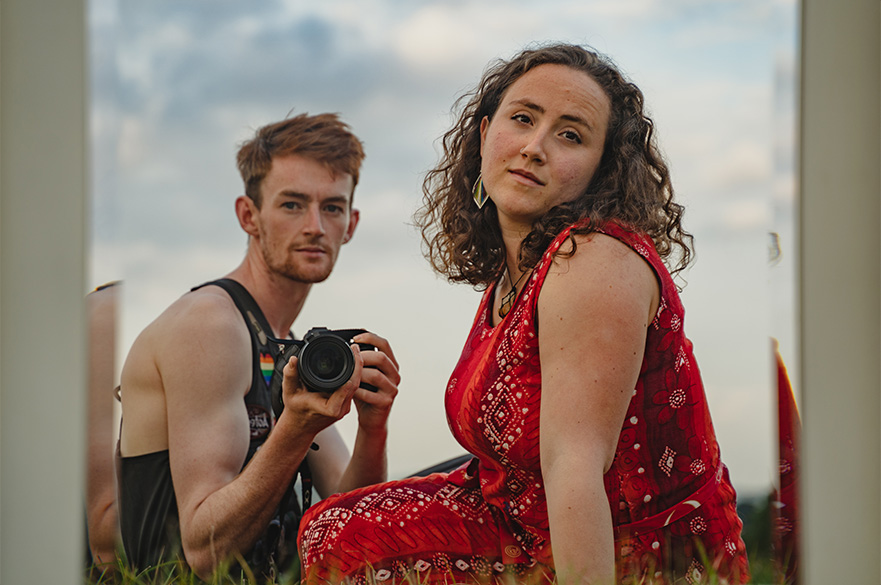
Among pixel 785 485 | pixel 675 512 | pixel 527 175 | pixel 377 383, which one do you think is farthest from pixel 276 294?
pixel 785 485

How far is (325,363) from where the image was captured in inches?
72.5

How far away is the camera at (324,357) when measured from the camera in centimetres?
183

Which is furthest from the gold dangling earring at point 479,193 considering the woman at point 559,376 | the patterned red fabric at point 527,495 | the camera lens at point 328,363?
the camera lens at point 328,363

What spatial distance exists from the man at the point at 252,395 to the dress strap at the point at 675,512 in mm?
532

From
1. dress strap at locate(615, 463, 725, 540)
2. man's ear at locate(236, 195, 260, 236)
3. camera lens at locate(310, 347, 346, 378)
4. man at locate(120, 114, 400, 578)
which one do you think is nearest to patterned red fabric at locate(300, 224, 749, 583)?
dress strap at locate(615, 463, 725, 540)

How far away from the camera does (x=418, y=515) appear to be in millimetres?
1894

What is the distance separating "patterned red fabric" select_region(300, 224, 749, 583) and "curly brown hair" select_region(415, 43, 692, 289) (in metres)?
0.08

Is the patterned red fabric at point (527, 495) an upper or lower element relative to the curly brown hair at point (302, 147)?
lower

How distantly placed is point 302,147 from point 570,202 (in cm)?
59

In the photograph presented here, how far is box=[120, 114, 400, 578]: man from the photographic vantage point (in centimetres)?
185

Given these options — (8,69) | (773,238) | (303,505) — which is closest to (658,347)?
(773,238)

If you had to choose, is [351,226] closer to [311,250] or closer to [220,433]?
[311,250]

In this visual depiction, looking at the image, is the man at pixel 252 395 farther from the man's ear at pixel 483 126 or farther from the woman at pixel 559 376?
the man's ear at pixel 483 126

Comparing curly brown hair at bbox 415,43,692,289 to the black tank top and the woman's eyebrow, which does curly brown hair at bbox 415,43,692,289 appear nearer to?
the woman's eyebrow
